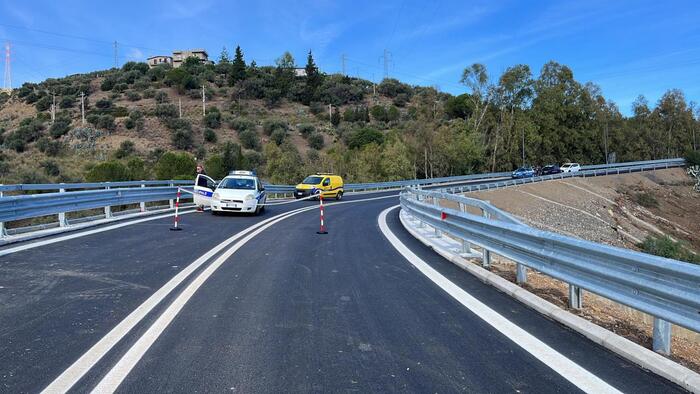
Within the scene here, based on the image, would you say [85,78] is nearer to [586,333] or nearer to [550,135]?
[550,135]

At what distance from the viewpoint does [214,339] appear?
4.59m

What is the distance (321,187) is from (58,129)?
53687mm

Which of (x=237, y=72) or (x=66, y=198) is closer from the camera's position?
(x=66, y=198)

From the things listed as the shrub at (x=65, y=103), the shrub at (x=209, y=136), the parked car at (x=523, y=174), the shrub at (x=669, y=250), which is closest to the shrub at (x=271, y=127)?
the shrub at (x=209, y=136)

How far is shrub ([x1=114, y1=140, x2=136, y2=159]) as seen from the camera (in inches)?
2404

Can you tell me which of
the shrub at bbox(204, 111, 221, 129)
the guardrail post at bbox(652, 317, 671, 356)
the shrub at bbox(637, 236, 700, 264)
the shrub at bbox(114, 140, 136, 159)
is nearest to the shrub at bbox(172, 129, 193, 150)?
the shrub at bbox(114, 140, 136, 159)

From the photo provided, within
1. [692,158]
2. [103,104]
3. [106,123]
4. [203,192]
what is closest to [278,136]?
[106,123]

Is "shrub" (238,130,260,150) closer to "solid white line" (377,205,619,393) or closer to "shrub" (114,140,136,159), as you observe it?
"shrub" (114,140,136,159)

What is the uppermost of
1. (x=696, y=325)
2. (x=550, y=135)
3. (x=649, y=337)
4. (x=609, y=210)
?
(x=550, y=135)

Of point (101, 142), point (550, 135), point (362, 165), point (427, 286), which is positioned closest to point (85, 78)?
point (101, 142)

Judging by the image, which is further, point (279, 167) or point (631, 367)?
point (279, 167)

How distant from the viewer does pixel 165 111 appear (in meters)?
78.2

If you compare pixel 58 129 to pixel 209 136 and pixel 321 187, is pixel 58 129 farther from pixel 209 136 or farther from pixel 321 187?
pixel 321 187

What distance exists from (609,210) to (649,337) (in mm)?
45480
